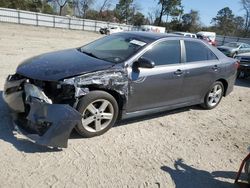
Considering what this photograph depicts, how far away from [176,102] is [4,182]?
3389 mm

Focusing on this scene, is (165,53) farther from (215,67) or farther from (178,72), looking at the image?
(215,67)

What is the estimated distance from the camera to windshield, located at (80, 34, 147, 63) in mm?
4719

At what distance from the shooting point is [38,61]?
4535 mm

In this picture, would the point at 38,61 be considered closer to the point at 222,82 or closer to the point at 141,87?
the point at 141,87

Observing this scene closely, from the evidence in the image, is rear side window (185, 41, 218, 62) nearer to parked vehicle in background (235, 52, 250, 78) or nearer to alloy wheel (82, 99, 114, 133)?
alloy wheel (82, 99, 114, 133)

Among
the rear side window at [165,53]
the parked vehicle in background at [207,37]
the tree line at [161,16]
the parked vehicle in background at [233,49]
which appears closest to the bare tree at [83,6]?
the tree line at [161,16]

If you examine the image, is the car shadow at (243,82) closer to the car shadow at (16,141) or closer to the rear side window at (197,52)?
the rear side window at (197,52)

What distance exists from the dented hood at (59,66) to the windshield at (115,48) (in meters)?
0.23

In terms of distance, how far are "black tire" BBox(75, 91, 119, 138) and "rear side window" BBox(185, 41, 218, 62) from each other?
6.46ft

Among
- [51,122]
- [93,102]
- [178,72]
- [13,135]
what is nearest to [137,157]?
[93,102]

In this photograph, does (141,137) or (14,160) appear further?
(141,137)

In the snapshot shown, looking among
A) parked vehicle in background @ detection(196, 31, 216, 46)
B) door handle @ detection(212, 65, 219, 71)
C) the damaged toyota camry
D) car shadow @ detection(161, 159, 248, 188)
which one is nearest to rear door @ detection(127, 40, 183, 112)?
the damaged toyota camry

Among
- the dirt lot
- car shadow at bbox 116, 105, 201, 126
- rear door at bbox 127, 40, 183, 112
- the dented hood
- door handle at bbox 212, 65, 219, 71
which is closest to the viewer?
the dirt lot

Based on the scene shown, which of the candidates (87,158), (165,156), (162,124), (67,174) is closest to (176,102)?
(162,124)
